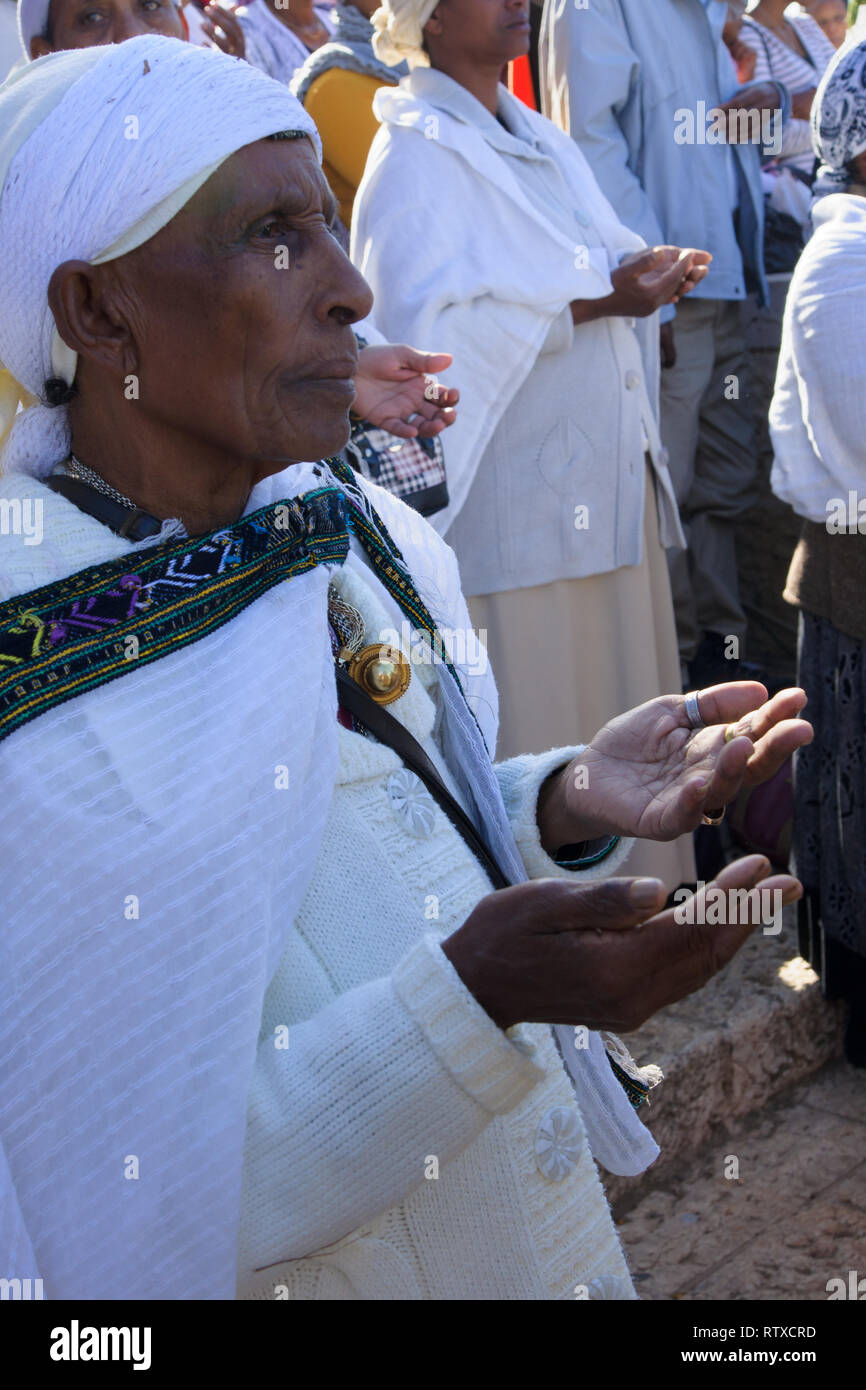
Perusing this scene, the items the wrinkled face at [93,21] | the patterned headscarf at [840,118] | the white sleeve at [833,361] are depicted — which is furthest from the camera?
the patterned headscarf at [840,118]

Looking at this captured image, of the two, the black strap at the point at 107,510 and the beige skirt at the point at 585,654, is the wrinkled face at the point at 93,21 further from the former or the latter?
the black strap at the point at 107,510

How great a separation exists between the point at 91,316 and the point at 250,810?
0.64 m

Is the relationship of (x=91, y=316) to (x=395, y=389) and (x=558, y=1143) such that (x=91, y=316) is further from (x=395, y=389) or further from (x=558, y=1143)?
(x=395, y=389)

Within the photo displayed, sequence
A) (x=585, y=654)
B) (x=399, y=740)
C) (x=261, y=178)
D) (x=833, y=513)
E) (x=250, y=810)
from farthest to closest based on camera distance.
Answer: (x=585, y=654) → (x=833, y=513) → (x=399, y=740) → (x=261, y=178) → (x=250, y=810)

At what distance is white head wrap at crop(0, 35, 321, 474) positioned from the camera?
65.2 inches

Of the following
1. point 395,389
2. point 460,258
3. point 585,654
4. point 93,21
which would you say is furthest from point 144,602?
point 585,654

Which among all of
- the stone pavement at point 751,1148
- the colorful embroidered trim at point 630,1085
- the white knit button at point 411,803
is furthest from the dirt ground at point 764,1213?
the white knit button at point 411,803

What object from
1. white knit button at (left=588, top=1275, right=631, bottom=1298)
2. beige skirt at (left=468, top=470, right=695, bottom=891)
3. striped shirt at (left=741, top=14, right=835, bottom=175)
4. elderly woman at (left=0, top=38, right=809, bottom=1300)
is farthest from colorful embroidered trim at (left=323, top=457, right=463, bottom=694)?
striped shirt at (left=741, top=14, right=835, bottom=175)

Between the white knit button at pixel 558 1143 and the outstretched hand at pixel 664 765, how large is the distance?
0.36 meters

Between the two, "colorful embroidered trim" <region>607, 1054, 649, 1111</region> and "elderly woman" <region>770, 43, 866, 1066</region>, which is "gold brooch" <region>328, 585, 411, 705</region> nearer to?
"colorful embroidered trim" <region>607, 1054, 649, 1111</region>

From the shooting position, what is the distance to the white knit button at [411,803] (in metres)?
1.77

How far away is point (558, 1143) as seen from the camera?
69.1 inches

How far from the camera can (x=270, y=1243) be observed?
153 centimetres
